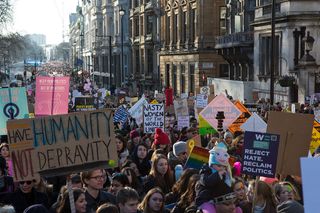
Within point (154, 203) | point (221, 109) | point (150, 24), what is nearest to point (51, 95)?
point (221, 109)

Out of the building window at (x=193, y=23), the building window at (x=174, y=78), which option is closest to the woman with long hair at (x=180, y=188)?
the building window at (x=193, y=23)

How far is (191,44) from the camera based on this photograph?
49562 millimetres

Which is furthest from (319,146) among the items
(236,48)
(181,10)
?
(181,10)

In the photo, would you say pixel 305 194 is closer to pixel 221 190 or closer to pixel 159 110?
pixel 221 190

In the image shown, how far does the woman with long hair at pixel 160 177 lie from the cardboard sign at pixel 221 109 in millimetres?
5162

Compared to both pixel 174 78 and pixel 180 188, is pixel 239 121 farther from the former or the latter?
pixel 174 78

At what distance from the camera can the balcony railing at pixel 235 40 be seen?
3767 centimetres

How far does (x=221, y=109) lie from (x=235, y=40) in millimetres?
Result: 26497

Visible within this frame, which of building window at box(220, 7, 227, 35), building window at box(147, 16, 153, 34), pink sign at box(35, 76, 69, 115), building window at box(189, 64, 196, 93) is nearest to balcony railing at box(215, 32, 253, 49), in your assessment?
building window at box(220, 7, 227, 35)

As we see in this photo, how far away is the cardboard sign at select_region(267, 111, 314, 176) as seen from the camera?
27.6 ft

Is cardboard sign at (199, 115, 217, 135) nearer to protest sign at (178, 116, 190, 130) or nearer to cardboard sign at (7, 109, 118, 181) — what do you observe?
protest sign at (178, 116, 190, 130)

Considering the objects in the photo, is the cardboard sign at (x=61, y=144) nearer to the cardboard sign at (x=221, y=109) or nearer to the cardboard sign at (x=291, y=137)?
the cardboard sign at (x=291, y=137)

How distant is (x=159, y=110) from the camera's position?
15602 millimetres

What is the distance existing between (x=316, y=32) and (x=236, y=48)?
1019 cm
